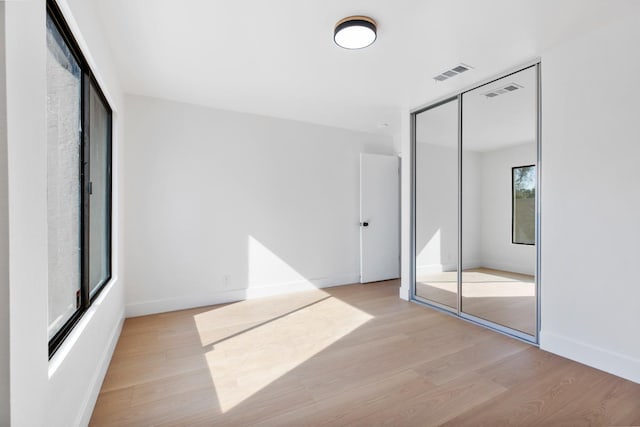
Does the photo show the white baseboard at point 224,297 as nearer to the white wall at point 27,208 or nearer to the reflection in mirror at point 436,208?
the reflection in mirror at point 436,208

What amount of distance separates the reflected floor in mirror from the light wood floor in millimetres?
382

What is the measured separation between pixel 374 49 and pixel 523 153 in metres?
→ 1.86

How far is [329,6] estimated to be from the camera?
2.03 meters

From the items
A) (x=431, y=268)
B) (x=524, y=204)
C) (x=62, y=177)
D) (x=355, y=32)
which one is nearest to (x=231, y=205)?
(x=62, y=177)

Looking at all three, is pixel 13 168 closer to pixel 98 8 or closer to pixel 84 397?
pixel 84 397

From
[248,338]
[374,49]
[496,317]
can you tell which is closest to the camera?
[374,49]

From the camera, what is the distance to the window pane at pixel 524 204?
290 centimetres

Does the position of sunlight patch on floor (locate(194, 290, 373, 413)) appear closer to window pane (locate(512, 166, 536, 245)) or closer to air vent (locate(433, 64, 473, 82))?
window pane (locate(512, 166, 536, 245))

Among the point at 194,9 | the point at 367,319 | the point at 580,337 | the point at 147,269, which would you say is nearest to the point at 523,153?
the point at 580,337

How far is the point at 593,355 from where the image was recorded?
232 cm

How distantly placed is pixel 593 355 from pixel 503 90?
8.21ft

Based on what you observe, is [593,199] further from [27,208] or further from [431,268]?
[27,208]

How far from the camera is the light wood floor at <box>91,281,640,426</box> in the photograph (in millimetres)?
1804

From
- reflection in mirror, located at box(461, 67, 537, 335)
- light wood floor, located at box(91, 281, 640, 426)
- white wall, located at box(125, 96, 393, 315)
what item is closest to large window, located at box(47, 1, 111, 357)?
light wood floor, located at box(91, 281, 640, 426)
